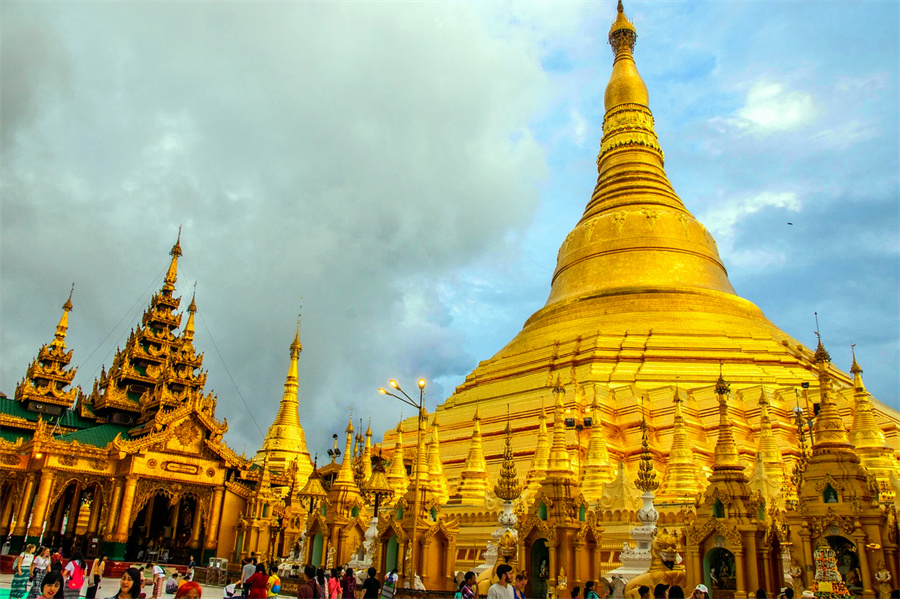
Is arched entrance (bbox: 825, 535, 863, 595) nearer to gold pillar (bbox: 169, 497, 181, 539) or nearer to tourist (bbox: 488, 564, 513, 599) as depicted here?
tourist (bbox: 488, 564, 513, 599)

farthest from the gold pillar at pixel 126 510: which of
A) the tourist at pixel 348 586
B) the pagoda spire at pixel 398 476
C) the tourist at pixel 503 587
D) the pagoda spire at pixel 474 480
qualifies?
the tourist at pixel 503 587

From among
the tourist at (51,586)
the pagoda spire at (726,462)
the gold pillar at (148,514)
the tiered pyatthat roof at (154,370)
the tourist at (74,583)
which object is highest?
the tiered pyatthat roof at (154,370)

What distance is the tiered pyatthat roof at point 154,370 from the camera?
94.2ft

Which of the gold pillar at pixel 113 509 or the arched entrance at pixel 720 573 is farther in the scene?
the gold pillar at pixel 113 509

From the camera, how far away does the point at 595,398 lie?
2431 cm

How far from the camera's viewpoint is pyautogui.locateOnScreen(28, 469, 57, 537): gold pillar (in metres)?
21.2

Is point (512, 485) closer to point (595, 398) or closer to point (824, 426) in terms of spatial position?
point (824, 426)

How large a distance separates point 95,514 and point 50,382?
8.43 m

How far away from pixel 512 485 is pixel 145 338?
22132mm

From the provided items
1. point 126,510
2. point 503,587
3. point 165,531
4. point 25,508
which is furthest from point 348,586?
point 165,531

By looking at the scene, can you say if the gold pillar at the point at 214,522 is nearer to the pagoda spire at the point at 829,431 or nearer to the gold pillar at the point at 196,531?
the gold pillar at the point at 196,531

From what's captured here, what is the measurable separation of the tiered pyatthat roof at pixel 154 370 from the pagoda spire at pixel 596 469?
1549cm

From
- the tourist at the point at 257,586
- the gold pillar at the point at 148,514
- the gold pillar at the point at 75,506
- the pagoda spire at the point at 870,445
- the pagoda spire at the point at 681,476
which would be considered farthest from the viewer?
the gold pillar at the point at 148,514

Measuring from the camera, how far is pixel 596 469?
20.3 metres
